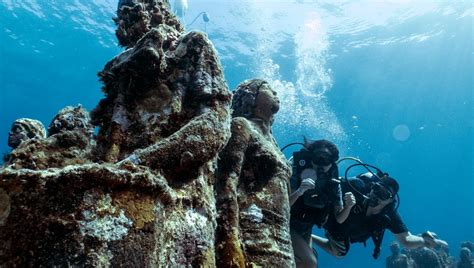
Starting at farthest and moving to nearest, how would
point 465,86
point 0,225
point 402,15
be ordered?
point 465,86
point 402,15
point 0,225

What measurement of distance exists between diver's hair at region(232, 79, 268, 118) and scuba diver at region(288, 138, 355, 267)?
4.98 feet

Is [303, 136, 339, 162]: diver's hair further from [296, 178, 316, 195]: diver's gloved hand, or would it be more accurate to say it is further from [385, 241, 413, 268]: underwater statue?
[385, 241, 413, 268]: underwater statue

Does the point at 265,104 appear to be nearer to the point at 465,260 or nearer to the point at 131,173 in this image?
the point at 131,173

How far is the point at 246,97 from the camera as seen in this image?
143 inches

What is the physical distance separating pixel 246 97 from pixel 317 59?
40160 millimetres

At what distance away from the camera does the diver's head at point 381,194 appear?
19.3 feet

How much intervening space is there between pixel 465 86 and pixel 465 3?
29.4 meters

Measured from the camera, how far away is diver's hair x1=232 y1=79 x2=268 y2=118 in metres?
3.56

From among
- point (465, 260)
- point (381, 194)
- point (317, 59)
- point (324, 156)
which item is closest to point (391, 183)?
point (381, 194)

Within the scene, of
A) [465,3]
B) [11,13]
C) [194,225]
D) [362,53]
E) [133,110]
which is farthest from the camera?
[362,53]

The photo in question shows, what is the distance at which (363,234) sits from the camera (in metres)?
6.03

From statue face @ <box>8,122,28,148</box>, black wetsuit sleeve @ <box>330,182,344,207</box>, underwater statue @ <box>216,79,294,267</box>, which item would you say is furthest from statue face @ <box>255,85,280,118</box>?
statue face @ <box>8,122,28,148</box>

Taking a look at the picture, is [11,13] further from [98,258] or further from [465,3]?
[465,3]

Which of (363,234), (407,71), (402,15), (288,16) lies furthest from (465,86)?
(363,234)
